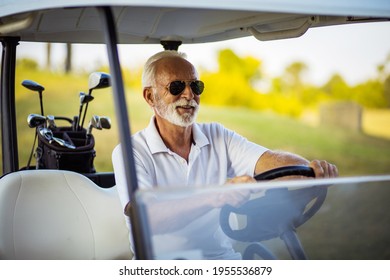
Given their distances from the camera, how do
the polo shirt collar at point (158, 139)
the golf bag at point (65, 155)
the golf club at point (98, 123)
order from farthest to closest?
the golf club at point (98, 123) < the golf bag at point (65, 155) < the polo shirt collar at point (158, 139)

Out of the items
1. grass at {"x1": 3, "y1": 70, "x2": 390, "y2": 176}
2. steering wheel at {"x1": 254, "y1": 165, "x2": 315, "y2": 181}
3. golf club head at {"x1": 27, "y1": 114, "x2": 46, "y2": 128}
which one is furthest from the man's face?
grass at {"x1": 3, "y1": 70, "x2": 390, "y2": 176}

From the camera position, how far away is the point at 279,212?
194 cm

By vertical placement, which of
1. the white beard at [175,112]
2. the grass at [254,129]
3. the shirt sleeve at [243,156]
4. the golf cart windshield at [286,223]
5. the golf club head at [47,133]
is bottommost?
the golf cart windshield at [286,223]

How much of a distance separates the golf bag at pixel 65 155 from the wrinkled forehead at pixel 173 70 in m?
0.84

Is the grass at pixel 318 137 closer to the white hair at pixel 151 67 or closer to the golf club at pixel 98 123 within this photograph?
the golf club at pixel 98 123

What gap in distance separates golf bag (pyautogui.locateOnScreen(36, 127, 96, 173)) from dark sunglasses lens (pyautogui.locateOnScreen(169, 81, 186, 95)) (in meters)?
0.87

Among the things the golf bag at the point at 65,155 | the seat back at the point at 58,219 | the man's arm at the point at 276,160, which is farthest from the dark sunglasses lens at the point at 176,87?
the golf bag at the point at 65,155

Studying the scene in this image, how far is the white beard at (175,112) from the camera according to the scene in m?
2.55

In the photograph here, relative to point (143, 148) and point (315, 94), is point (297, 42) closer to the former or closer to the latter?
point (315, 94)

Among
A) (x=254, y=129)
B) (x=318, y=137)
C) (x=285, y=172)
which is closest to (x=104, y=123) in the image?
(x=285, y=172)

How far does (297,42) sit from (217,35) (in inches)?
394

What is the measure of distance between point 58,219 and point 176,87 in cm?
82

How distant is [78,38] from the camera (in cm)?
308
